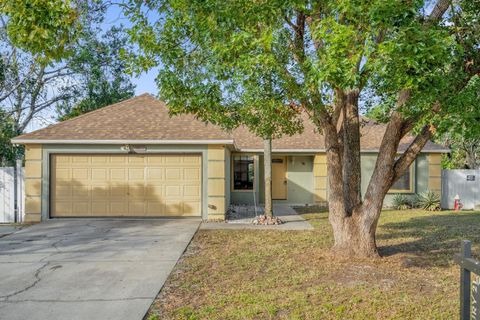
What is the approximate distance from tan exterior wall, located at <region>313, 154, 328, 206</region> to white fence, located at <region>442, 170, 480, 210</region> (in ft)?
17.2

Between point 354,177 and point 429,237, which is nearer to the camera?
point 354,177

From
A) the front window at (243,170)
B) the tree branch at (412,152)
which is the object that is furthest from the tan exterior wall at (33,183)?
the tree branch at (412,152)

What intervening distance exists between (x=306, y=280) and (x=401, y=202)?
12.4 meters

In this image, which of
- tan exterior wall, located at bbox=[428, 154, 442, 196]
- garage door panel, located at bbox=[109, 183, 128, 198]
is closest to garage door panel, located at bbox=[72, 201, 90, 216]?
garage door panel, located at bbox=[109, 183, 128, 198]

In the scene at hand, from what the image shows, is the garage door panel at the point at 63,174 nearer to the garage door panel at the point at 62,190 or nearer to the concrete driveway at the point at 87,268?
the garage door panel at the point at 62,190

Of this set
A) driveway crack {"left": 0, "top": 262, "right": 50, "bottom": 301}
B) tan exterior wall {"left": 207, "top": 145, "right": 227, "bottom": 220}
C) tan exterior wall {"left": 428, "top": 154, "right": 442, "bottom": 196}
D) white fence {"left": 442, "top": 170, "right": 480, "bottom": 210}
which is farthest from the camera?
tan exterior wall {"left": 428, "top": 154, "right": 442, "bottom": 196}

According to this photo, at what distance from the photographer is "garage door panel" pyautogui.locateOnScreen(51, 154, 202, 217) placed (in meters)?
13.2

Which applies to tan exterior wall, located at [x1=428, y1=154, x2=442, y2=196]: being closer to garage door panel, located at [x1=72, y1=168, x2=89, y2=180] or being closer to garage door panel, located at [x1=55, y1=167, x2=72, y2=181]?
garage door panel, located at [x1=72, y1=168, x2=89, y2=180]

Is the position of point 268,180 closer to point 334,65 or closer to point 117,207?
point 117,207

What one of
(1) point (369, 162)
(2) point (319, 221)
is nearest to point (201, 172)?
(2) point (319, 221)

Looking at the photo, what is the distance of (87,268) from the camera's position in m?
7.35

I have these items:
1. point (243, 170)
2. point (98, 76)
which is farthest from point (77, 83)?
point (243, 170)

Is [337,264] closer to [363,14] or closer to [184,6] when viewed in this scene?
[363,14]

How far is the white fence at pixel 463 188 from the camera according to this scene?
17453 millimetres
